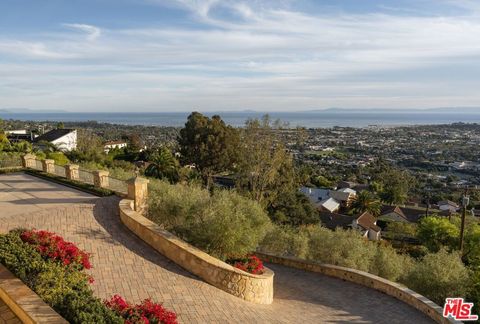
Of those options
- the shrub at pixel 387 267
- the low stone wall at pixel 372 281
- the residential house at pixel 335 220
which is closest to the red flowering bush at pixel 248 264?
the low stone wall at pixel 372 281

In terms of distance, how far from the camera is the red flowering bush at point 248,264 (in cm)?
1016

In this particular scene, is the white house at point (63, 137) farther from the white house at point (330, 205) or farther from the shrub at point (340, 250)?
the shrub at point (340, 250)

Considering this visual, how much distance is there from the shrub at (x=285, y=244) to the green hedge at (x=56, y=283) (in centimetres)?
921

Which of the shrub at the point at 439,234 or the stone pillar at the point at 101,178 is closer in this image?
the stone pillar at the point at 101,178

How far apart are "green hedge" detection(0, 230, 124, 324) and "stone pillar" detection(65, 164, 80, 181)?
30.5 feet

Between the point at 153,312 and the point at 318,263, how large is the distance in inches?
329

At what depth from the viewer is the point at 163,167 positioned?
30531 mm

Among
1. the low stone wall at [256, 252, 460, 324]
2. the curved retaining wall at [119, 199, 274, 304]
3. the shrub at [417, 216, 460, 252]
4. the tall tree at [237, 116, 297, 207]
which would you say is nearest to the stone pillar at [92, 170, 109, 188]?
the curved retaining wall at [119, 199, 274, 304]

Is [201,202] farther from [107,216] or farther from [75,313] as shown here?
[75,313]

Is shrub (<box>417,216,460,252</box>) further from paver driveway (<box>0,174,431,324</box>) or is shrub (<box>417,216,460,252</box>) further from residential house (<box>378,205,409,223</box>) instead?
residential house (<box>378,205,409,223</box>)

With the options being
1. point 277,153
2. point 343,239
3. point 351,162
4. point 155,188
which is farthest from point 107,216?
point 351,162

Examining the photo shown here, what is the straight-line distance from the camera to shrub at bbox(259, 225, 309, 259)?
14.9 m

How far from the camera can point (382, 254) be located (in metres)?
14.6

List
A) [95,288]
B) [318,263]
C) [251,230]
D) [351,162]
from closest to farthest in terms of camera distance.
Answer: [95,288] < [251,230] < [318,263] < [351,162]
